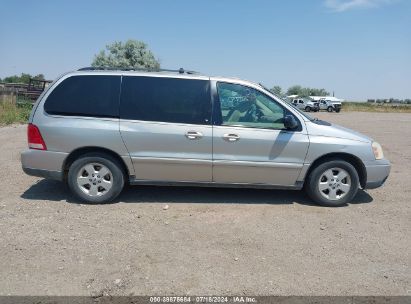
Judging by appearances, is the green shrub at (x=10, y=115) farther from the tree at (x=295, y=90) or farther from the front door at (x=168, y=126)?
the tree at (x=295, y=90)

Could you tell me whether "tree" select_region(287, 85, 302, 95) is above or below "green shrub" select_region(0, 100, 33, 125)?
above

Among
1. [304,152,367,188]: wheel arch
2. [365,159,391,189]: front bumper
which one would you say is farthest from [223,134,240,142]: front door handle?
[365,159,391,189]: front bumper

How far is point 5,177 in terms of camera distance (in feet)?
23.1

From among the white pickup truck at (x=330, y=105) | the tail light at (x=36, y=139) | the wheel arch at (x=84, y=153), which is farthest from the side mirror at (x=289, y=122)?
the white pickup truck at (x=330, y=105)

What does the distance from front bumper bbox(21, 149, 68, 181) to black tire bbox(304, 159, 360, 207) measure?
354 cm

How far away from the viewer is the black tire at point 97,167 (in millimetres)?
5488

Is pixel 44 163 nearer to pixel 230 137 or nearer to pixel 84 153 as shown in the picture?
pixel 84 153

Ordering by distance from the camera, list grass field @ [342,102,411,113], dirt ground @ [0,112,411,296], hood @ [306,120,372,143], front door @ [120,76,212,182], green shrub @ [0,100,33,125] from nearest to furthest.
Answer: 1. dirt ground @ [0,112,411,296]
2. front door @ [120,76,212,182]
3. hood @ [306,120,372,143]
4. green shrub @ [0,100,33,125]
5. grass field @ [342,102,411,113]

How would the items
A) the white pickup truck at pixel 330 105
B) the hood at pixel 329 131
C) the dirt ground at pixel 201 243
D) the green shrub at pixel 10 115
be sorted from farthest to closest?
1. the white pickup truck at pixel 330 105
2. the green shrub at pixel 10 115
3. the hood at pixel 329 131
4. the dirt ground at pixel 201 243

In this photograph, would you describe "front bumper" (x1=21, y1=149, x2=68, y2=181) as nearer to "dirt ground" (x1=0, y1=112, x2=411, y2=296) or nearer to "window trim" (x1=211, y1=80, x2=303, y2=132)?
"dirt ground" (x1=0, y1=112, x2=411, y2=296)

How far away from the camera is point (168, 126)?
5.45 meters

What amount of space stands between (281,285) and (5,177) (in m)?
5.62

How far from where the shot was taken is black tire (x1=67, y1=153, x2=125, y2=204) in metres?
5.49

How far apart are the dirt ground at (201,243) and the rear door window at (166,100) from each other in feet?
4.17
